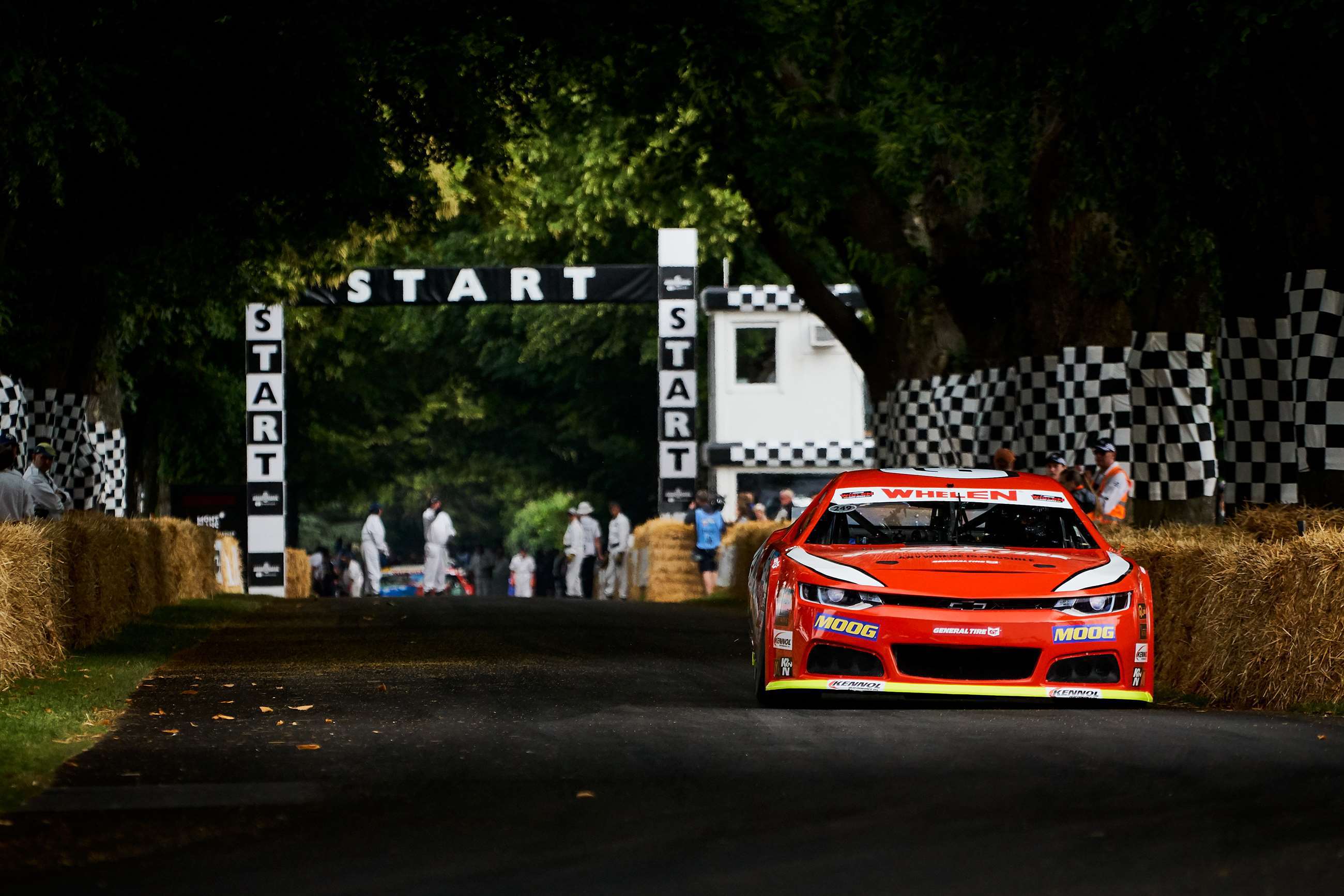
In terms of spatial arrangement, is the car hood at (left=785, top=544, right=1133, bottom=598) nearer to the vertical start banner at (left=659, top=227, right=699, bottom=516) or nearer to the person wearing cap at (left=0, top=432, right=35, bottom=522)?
the person wearing cap at (left=0, top=432, right=35, bottom=522)

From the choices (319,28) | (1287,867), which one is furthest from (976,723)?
(319,28)

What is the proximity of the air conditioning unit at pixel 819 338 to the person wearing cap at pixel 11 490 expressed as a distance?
33.0 metres

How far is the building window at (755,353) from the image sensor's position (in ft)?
168

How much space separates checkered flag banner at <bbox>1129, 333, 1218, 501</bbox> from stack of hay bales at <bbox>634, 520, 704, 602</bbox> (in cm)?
1566

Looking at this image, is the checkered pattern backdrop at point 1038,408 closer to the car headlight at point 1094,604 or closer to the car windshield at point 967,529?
the car windshield at point 967,529

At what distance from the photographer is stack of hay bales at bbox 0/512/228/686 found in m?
14.3

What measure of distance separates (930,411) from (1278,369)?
33.5 feet

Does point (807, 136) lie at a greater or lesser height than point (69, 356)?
greater

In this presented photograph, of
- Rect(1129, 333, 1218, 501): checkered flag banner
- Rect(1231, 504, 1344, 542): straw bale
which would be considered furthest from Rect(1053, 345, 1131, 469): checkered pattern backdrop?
Rect(1231, 504, 1344, 542): straw bale

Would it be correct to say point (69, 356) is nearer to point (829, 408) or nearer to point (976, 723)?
point (976, 723)

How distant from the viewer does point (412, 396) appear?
54.7m

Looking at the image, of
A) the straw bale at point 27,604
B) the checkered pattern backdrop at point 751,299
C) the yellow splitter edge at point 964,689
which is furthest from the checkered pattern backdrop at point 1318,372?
the checkered pattern backdrop at point 751,299

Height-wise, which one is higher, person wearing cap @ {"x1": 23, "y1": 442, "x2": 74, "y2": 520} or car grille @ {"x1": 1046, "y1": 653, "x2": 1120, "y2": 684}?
person wearing cap @ {"x1": 23, "y1": 442, "x2": 74, "y2": 520}

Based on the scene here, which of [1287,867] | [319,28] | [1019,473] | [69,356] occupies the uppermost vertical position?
[319,28]
